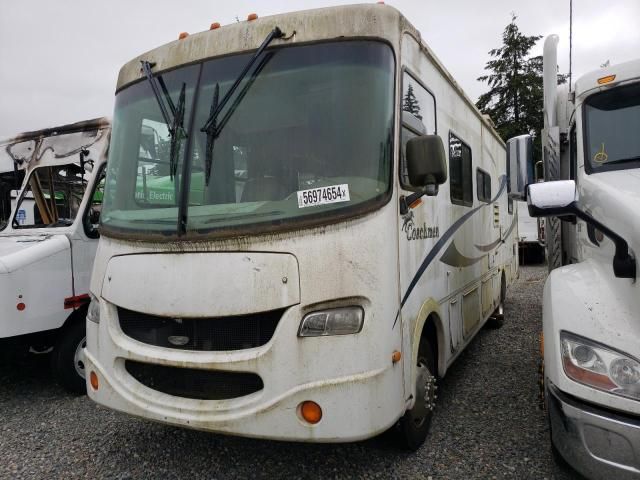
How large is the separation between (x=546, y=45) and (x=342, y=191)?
9.07 ft

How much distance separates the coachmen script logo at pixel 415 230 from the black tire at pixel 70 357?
11.1 ft

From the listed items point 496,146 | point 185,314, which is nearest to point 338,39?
point 185,314

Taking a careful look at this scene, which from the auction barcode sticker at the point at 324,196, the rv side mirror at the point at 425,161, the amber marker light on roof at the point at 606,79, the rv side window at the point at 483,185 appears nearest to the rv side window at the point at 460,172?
the rv side window at the point at 483,185

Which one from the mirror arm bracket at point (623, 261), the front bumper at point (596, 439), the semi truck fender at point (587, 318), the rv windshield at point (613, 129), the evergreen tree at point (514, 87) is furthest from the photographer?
the evergreen tree at point (514, 87)

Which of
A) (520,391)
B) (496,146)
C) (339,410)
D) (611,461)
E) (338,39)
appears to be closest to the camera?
(611,461)

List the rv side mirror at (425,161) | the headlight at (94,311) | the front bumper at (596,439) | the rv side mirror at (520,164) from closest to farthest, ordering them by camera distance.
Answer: the front bumper at (596,439) < the rv side mirror at (425,161) < the headlight at (94,311) < the rv side mirror at (520,164)

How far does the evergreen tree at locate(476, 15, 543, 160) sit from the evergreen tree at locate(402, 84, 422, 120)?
25695mm

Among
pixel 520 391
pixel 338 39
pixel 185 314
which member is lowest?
pixel 520 391

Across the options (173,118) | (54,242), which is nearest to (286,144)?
(173,118)

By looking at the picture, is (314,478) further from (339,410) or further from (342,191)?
(342,191)

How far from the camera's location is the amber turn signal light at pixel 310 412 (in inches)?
99.0

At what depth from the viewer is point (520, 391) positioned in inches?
172

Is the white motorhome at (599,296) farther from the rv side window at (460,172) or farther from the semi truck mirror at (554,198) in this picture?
the rv side window at (460,172)

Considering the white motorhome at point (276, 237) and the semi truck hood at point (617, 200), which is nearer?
the semi truck hood at point (617, 200)
